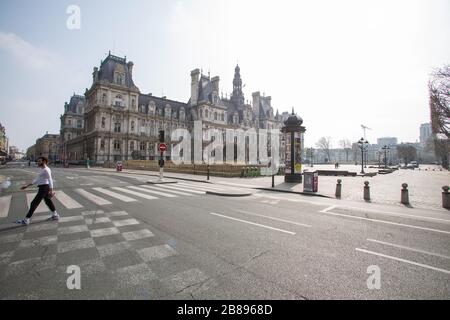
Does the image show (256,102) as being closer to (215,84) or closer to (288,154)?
(215,84)

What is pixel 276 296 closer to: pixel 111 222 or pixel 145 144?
pixel 111 222

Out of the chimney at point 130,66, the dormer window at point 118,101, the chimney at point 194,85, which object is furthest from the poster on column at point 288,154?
the chimney at point 194,85

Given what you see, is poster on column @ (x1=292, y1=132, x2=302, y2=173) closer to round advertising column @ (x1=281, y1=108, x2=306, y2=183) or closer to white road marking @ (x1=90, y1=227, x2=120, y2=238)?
round advertising column @ (x1=281, y1=108, x2=306, y2=183)

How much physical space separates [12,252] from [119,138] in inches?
2104

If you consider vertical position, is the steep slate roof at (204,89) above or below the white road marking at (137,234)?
above

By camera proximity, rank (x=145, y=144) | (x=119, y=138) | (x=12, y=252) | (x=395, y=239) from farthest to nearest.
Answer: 1. (x=145, y=144)
2. (x=119, y=138)
3. (x=395, y=239)
4. (x=12, y=252)

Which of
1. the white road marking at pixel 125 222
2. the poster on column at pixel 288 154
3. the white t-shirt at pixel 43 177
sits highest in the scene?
the poster on column at pixel 288 154

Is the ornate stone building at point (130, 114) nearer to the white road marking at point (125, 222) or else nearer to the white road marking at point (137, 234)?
the white road marking at point (125, 222)

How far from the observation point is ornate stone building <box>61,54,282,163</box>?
5109 cm

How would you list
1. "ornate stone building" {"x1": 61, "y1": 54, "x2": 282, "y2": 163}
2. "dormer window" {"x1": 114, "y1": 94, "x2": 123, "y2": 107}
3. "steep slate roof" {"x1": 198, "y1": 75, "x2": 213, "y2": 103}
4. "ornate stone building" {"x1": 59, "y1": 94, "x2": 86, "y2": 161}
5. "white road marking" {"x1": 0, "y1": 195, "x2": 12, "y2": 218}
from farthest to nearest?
"ornate stone building" {"x1": 59, "y1": 94, "x2": 86, "y2": 161}, "steep slate roof" {"x1": 198, "y1": 75, "x2": 213, "y2": 103}, "dormer window" {"x1": 114, "y1": 94, "x2": 123, "y2": 107}, "ornate stone building" {"x1": 61, "y1": 54, "x2": 282, "y2": 163}, "white road marking" {"x1": 0, "y1": 195, "x2": 12, "y2": 218}

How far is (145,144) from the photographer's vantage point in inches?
2285

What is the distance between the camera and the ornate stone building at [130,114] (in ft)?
168

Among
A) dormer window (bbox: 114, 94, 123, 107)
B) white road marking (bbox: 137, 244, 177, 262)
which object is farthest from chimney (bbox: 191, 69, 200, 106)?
white road marking (bbox: 137, 244, 177, 262)
